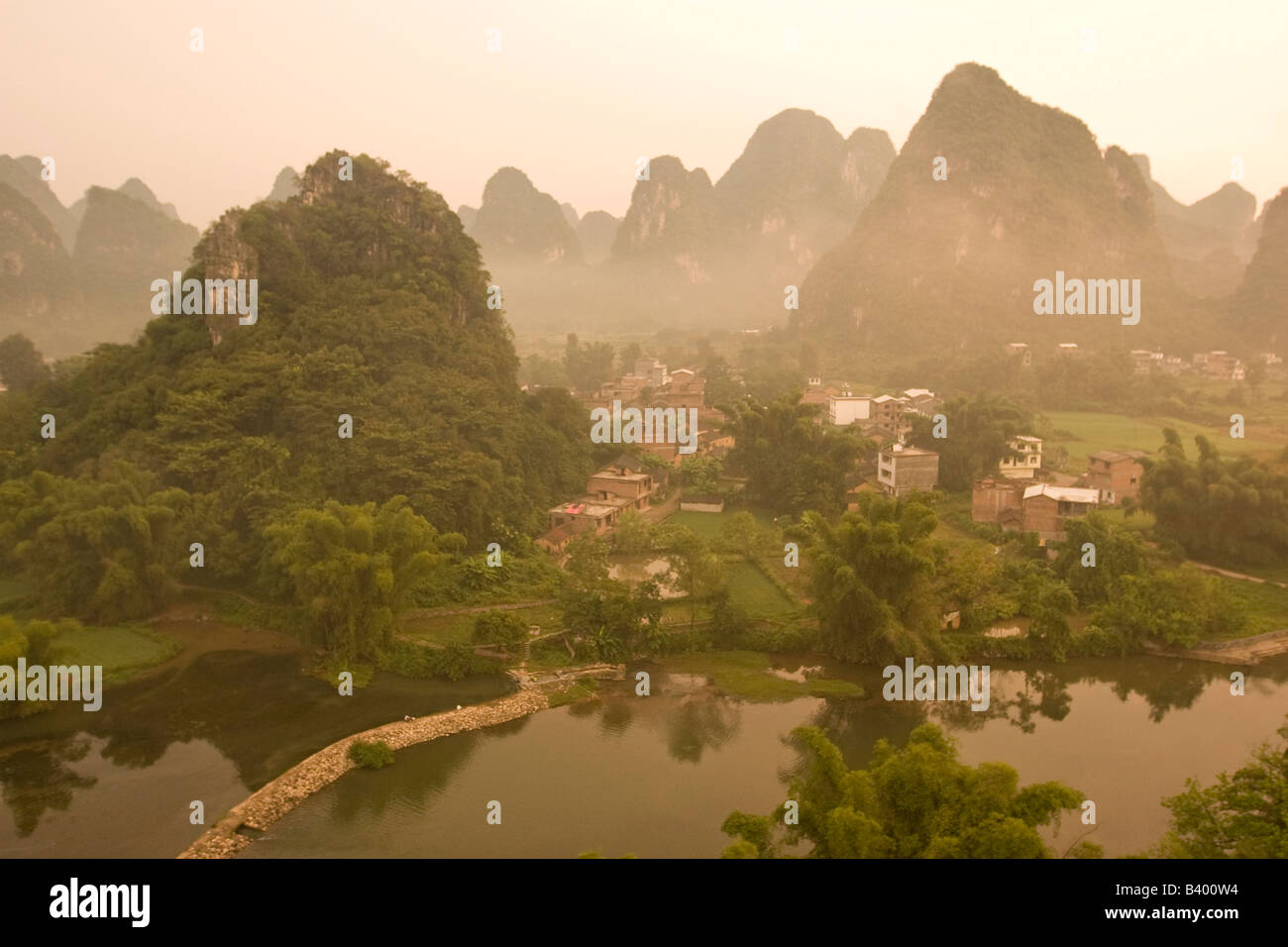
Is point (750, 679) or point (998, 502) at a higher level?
point (998, 502)

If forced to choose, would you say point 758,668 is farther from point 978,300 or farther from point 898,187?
point 898,187

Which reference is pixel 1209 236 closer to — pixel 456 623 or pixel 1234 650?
pixel 1234 650

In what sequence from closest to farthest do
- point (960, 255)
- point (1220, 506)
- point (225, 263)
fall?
1. point (1220, 506)
2. point (225, 263)
3. point (960, 255)

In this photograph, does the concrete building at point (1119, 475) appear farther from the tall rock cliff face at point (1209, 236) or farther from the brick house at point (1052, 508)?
the tall rock cliff face at point (1209, 236)

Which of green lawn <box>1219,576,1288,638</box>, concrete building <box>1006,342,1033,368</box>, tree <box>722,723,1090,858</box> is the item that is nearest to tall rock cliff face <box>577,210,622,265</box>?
concrete building <box>1006,342,1033,368</box>

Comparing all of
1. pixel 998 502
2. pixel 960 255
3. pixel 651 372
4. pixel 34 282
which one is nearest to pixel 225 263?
pixel 998 502
